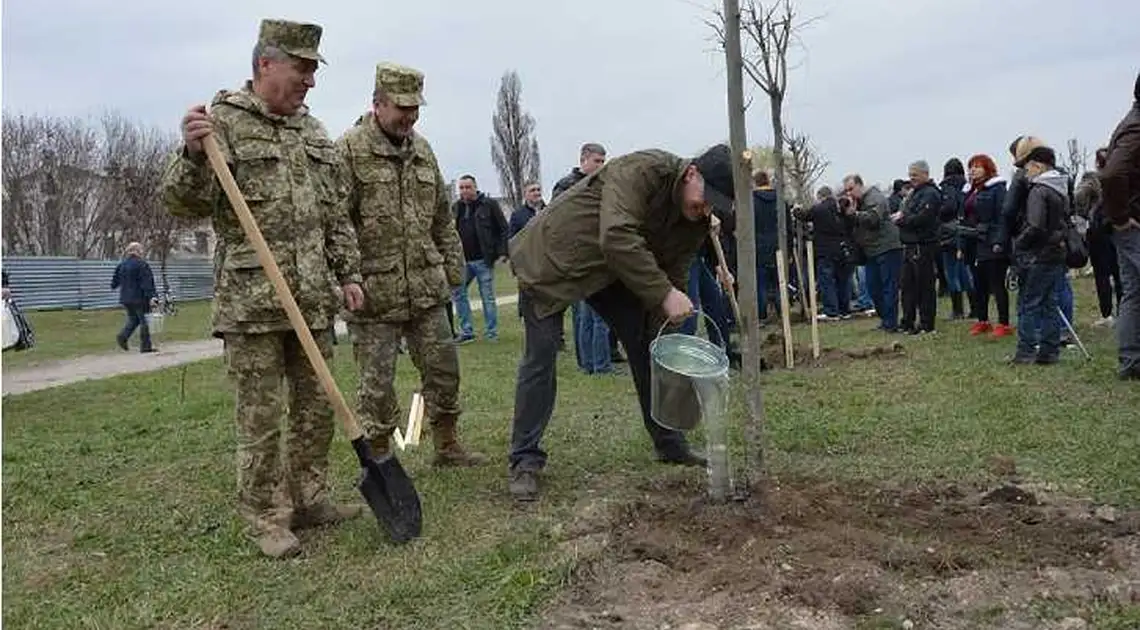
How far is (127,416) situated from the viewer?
8508 millimetres

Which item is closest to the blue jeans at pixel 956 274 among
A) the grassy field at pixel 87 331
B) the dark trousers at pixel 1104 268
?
the dark trousers at pixel 1104 268

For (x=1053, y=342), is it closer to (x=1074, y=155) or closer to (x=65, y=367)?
(x=65, y=367)

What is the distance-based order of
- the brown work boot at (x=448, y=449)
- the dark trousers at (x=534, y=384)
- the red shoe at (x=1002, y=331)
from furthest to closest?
the red shoe at (x=1002, y=331) < the brown work boot at (x=448, y=449) < the dark trousers at (x=534, y=384)

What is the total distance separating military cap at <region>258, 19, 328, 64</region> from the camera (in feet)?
13.4

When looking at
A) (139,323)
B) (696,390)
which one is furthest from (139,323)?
(696,390)

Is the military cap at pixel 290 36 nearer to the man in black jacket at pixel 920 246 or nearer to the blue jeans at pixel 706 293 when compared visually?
the blue jeans at pixel 706 293

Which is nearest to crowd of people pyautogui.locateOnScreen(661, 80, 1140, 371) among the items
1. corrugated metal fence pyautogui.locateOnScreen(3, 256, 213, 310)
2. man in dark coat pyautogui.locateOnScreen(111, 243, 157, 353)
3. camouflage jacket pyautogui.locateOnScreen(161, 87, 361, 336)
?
camouflage jacket pyautogui.locateOnScreen(161, 87, 361, 336)

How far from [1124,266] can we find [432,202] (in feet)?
16.3

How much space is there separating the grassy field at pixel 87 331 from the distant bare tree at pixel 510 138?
1530 cm

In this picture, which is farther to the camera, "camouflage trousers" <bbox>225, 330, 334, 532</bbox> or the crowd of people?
the crowd of people

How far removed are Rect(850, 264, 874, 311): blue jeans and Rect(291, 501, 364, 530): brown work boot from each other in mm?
12115

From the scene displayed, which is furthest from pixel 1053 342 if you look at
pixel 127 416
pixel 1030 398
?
pixel 127 416

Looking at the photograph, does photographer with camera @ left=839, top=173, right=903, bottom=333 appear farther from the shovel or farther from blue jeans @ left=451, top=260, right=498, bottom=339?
the shovel

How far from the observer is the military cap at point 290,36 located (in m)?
4.07
